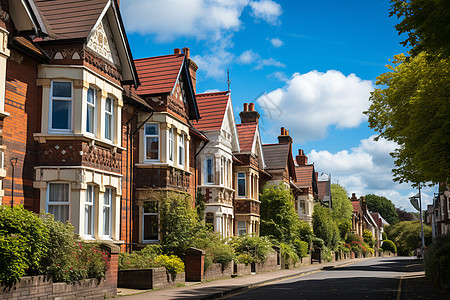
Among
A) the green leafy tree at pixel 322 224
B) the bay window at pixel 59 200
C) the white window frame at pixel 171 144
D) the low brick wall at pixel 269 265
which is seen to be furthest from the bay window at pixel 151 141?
the green leafy tree at pixel 322 224

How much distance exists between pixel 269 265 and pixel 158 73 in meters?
14.2

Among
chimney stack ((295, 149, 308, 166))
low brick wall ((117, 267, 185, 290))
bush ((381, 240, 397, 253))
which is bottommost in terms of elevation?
bush ((381, 240, 397, 253))

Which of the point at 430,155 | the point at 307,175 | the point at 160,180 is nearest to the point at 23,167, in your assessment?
the point at 160,180

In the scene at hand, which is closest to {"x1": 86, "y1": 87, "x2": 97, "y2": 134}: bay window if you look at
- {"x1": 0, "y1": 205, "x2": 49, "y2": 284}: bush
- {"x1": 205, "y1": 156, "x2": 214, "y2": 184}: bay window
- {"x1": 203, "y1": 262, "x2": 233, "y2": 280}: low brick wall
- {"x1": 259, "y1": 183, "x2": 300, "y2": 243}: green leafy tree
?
{"x1": 0, "y1": 205, "x2": 49, "y2": 284}: bush

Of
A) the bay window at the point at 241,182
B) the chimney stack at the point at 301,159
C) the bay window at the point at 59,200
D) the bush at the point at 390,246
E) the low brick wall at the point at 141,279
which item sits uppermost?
the chimney stack at the point at 301,159

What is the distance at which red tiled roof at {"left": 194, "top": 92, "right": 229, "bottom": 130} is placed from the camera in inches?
1209

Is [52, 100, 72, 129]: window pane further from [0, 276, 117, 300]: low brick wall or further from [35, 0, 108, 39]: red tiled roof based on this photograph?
[0, 276, 117, 300]: low brick wall

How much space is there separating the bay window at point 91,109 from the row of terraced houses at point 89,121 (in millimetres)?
33

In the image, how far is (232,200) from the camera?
33.8 meters

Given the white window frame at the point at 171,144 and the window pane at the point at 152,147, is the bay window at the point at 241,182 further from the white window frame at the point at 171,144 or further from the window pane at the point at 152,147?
the window pane at the point at 152,147

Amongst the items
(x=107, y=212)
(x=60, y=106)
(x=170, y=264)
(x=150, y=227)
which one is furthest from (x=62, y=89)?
(x=150, y=227)

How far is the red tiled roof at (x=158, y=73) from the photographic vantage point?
23069 millimetres

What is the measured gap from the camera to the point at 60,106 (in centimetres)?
1647

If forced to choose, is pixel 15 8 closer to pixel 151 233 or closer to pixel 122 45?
pixel 122 45
